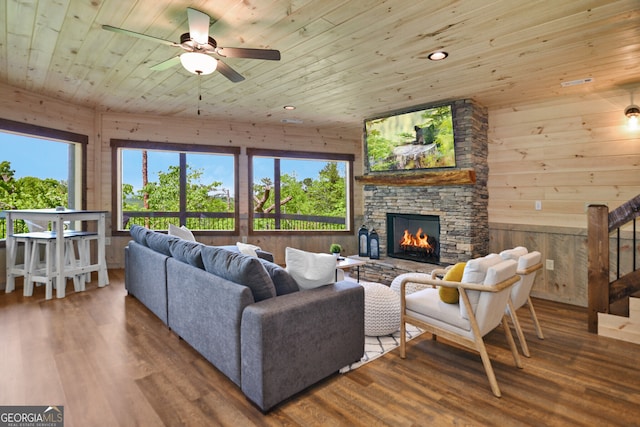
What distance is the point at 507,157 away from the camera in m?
4.75

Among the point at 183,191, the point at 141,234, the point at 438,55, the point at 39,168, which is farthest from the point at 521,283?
the point at 39,168

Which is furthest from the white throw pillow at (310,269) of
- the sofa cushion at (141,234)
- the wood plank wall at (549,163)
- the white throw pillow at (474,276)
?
the wood plank wall at (549,163)

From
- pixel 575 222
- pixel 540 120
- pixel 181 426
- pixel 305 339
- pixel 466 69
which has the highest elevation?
pixel 466 69

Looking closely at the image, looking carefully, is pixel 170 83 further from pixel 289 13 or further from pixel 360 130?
pixel 360 130

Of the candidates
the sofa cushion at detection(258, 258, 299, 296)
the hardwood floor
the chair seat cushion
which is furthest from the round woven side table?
the sofa cushion at detection(258, 258, 299, 296)

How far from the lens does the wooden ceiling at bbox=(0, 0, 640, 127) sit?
249cm

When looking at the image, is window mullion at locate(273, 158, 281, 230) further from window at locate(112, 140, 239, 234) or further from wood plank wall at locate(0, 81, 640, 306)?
wood plank wall at locate(0, 81, 640, 306)

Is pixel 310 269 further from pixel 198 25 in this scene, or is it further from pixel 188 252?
pixel 198 25

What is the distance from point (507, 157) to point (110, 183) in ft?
20.5

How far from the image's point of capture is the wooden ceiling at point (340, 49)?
2.49 meters

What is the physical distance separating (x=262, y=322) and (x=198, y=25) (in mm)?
2114

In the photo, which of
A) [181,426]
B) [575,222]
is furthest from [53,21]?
[575,222]

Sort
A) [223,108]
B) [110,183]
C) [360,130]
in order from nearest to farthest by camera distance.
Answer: [223,108], [110,183], [360,130]

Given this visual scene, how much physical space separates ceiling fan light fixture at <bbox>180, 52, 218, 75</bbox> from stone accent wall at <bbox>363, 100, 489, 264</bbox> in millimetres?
3343
